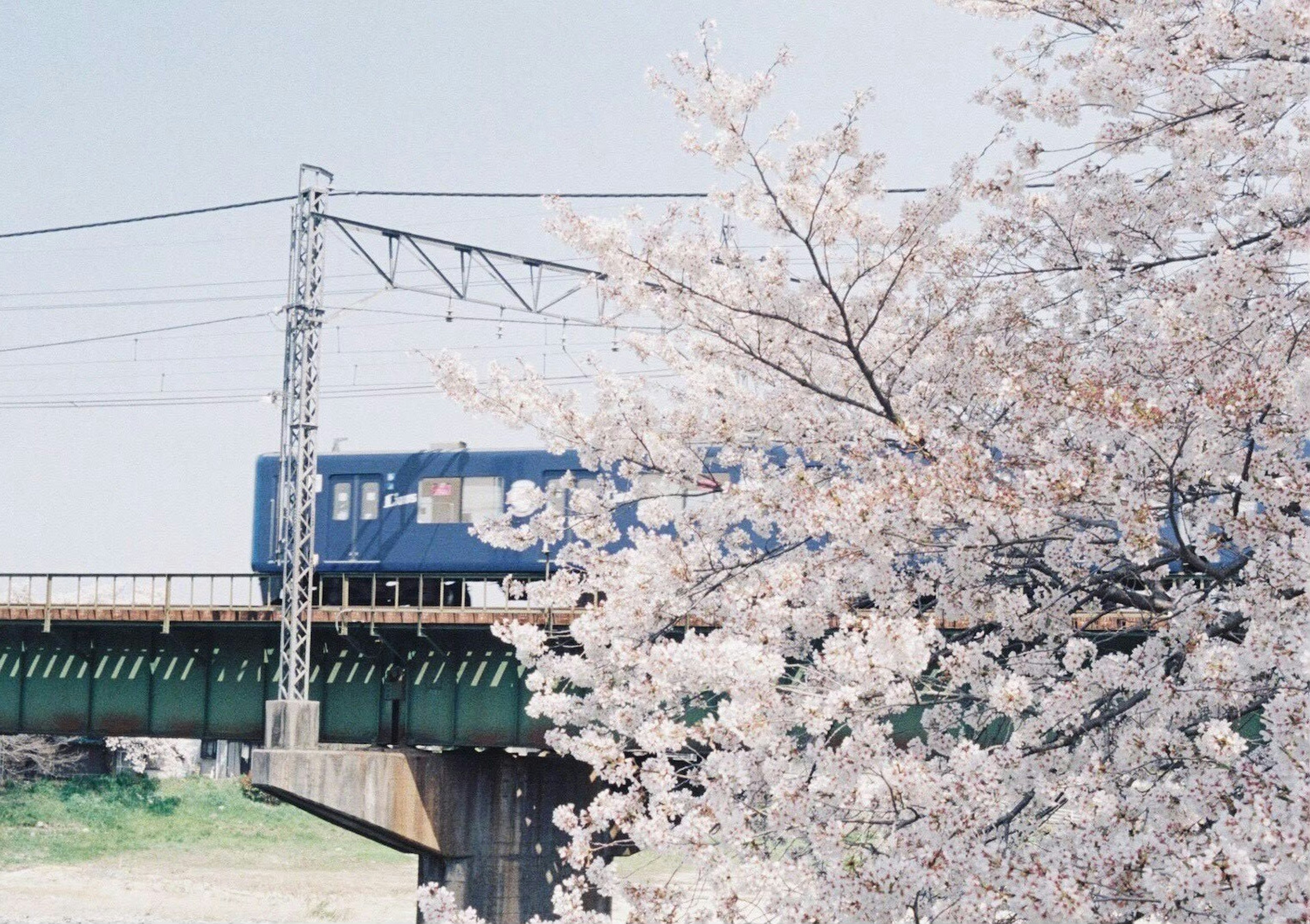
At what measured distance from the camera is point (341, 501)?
25922 mm

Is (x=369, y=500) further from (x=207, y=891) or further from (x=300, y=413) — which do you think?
(x=207, y=891)

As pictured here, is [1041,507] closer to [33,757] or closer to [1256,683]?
[1256,683]

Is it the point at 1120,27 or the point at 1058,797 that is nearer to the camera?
the point at 1058,797

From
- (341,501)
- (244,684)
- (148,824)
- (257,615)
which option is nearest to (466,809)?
(244,684)

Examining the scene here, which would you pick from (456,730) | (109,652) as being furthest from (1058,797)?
(109,652)

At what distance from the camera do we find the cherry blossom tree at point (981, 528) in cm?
543

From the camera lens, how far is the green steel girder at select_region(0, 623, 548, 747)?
77.6 ft

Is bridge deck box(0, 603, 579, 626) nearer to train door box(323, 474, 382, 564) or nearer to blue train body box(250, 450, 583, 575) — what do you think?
blue train body box(250, 450, 583, 575)

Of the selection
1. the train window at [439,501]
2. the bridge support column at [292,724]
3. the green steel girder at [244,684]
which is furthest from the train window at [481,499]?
the bridge support column at [292,724]

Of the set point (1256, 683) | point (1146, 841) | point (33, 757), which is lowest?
point (33, 757)

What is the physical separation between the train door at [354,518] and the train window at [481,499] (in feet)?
5.69

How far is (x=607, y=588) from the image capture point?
29.4 ft

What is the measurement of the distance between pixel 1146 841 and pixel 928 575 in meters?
2.69

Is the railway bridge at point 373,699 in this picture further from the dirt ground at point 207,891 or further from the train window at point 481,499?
the dirt ground at point 207,891
